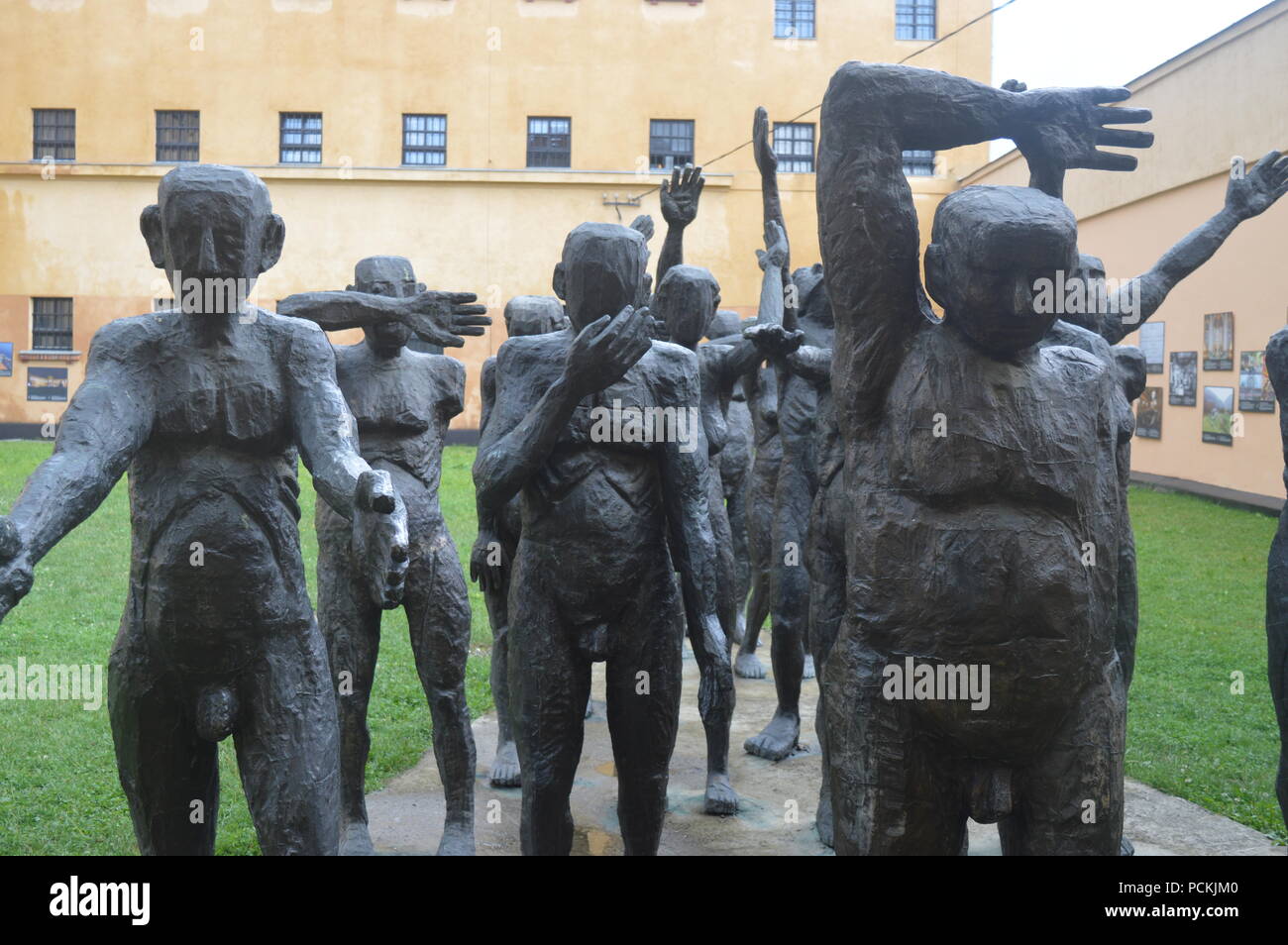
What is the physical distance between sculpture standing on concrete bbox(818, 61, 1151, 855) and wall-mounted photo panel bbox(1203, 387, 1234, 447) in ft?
55.5

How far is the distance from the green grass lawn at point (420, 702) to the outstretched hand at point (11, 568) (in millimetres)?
3182

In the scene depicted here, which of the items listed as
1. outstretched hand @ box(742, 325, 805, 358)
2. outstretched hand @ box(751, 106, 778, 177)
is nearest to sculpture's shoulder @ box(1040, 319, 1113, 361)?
outstretched hand @ box(742, 325, 805, 358)

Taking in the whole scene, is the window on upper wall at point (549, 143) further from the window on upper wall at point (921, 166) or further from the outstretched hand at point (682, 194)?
the outstretched hand at point (682, 194)

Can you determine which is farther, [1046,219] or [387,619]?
[387,619]

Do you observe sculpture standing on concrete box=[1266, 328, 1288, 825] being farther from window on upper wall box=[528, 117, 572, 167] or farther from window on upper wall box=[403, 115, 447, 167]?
window on upper wall box=[403, 115, 447, 167]

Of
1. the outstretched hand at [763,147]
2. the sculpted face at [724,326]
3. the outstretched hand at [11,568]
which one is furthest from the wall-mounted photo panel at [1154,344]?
the outstretched hand at [11,568]

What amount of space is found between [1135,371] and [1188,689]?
451 centimetres

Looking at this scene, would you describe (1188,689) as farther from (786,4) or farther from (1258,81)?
(786,4)

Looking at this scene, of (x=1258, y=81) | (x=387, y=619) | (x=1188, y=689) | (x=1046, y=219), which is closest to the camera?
(x=1046, y=219)

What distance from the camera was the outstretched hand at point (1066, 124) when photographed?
3256mm

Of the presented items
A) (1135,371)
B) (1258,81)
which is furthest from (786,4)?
(1135,371)

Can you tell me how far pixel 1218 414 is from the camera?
18.7 m

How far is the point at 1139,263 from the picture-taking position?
20.3m
